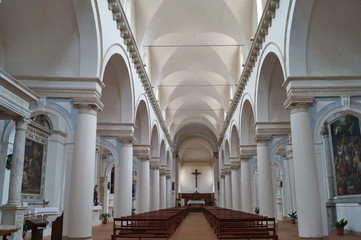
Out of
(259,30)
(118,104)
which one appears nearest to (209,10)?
(259,30)

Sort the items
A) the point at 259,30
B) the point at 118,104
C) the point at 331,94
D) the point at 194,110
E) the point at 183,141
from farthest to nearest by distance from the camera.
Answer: the point at 183,141
the point at 194,110
the point at 118,104
the point at 259,30
the point at 331,94

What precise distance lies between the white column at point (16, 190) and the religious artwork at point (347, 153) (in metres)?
10.9

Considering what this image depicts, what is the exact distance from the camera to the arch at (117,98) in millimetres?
14297

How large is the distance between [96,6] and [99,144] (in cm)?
719

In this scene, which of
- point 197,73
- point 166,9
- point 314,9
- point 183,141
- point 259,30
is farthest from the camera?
point 183,141

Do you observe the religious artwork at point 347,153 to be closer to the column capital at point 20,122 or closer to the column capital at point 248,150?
the column capital at point 248,150

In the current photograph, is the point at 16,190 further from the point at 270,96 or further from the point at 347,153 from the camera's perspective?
the point at 347,153

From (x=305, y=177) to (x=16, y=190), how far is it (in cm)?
712

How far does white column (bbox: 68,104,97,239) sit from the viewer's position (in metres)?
9.56

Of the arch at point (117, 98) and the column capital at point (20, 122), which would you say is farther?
the arch at point (117, 98)

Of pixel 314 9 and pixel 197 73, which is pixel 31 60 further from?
pixel 197 73

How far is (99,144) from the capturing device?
15.7 metres

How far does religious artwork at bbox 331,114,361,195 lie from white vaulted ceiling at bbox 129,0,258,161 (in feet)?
17.3

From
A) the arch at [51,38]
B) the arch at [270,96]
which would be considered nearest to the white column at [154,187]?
the arch at [270,96]
